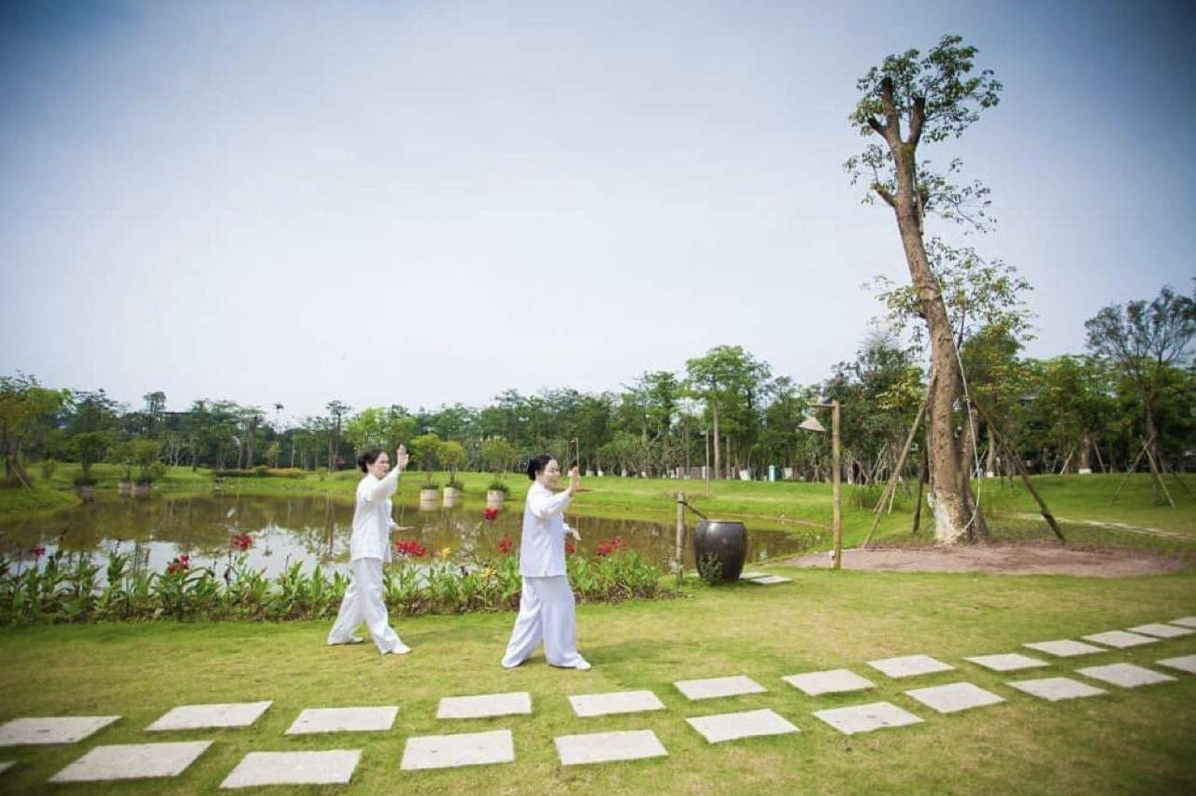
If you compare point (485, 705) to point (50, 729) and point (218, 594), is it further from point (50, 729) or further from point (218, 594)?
point (218, 594)

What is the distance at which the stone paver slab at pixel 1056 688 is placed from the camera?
4457 millimetres

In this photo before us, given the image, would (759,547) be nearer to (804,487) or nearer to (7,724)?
(7,724)

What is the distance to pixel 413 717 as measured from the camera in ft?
13.5

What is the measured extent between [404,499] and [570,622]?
38.1 metres

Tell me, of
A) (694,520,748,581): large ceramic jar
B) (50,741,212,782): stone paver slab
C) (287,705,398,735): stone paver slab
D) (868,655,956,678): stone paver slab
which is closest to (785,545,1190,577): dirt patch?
(694,520,748,581): large ceramic jar

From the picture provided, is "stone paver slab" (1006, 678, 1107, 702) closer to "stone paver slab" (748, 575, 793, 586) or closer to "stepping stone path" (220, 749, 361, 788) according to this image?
"stepping stone path" (220, 749, 361, 788)

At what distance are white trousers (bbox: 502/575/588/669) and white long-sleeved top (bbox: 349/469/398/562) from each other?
1543 millimetres

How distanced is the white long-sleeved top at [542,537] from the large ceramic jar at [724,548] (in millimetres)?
4021

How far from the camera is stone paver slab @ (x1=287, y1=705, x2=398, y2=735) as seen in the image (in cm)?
386

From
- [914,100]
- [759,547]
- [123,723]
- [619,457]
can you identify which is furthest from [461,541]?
[619,457]

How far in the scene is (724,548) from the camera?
9.09 meters

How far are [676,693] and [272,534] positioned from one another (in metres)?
18.9

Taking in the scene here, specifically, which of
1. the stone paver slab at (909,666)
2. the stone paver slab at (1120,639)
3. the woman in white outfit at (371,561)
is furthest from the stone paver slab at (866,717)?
the woman in white outfit at (371,561)

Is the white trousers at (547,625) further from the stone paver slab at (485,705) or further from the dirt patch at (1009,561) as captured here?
the dirt patch at (1009,561)
